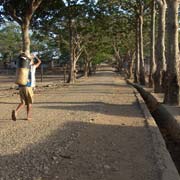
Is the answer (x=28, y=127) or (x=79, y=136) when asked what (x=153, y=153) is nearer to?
(x=79, y=136)

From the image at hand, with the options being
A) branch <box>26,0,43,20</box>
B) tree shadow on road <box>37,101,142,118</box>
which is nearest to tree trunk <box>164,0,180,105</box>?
tree shadow on road <box>37,101,142,118</box>

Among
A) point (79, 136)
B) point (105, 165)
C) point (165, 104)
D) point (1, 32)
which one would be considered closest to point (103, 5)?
point (165, 104)

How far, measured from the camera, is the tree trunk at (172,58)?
1459cm

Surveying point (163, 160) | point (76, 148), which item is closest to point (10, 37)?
point (76, 148)

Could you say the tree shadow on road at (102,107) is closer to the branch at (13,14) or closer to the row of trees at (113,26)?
the row of trees at (113,26)

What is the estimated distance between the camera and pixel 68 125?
1035cm

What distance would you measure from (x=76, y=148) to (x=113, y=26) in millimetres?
36799

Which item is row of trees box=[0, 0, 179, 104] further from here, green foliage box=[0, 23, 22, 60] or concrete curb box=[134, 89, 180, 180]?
green foliage box=[0, 23, 22, 60]

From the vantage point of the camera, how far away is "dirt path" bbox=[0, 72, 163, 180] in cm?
620

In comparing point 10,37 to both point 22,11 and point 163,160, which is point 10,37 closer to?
point 22,11

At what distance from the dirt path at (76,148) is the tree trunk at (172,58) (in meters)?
2.52

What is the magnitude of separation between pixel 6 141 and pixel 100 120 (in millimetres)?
3751

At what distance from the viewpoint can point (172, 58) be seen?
15.1m

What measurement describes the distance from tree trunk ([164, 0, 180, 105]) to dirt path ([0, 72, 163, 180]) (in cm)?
252
